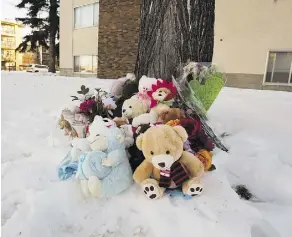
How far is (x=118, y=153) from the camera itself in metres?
1.90

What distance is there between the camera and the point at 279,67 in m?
9.02

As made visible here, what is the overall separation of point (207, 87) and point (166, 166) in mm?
1418

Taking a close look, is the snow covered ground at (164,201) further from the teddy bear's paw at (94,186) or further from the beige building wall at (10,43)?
the beige building wall at (10,43)

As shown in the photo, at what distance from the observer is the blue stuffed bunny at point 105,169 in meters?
1.80

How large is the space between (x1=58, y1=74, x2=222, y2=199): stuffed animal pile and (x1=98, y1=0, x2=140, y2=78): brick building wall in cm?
934

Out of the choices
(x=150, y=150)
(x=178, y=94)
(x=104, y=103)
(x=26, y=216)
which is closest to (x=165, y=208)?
(x=150, y=150)

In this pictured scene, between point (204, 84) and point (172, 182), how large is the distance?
1425 mm

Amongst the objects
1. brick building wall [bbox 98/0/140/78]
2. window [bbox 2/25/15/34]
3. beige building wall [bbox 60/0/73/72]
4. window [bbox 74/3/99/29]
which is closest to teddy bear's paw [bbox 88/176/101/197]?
brick building wall [bbox 98/0/140/78]

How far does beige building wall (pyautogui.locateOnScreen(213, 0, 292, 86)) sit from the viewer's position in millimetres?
8547

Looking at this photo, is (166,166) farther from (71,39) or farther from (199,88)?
(71,39)

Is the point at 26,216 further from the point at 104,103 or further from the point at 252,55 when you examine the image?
the point at 252,55

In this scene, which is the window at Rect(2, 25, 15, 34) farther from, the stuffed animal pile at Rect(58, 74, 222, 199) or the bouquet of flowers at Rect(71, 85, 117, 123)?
the stuffed animal pile at Rect(58, 74, 222, 199)

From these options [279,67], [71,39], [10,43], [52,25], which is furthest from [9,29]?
[279,67]

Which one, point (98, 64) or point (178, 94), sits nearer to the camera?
point (178, 94)
